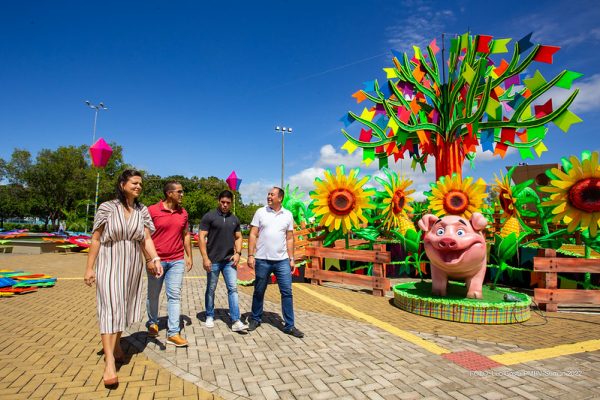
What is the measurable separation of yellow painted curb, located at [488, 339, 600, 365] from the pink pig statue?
146 centimetres

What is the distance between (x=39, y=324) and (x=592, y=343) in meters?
7.12

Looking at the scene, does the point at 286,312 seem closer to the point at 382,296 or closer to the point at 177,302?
the point at 177,302

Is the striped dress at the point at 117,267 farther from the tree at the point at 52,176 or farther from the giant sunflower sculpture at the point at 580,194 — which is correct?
the tree at the point at 52,176

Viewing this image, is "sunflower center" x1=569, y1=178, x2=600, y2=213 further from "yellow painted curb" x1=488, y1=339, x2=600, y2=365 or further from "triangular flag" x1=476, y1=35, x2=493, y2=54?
"triangular flag" x1=476, y1=35, x2=493, y2=54

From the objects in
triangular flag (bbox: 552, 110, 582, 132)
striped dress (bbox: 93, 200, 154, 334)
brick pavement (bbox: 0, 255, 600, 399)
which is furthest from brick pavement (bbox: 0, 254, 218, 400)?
triangular flag (bbox: 552, 110, 582, 132)

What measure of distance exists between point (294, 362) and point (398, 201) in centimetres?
735

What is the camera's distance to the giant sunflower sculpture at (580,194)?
6148mm

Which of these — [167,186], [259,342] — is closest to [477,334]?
[259,342]

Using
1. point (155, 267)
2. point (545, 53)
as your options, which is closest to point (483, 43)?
point (545, 53)

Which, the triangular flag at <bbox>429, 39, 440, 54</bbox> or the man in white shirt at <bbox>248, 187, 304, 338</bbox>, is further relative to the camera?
the triangular flag at <bbox>429, 39, 440, 54</bbox>

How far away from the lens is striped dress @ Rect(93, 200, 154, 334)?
298 centimetres

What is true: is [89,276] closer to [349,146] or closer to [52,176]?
[349,146]

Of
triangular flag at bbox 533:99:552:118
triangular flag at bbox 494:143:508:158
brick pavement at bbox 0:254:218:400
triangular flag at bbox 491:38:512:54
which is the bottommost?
brick pavement at bbox 0:254:218:400

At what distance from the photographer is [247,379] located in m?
3.04
